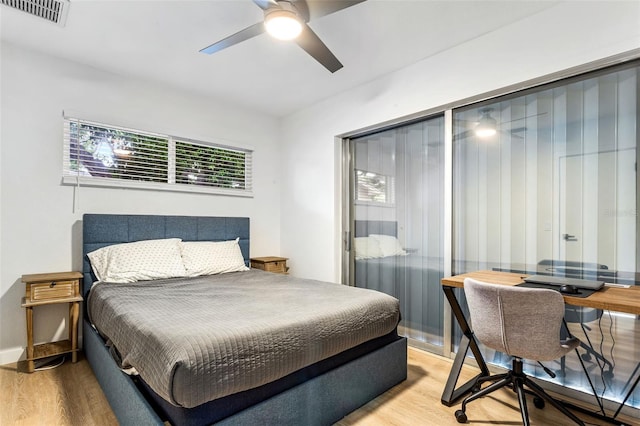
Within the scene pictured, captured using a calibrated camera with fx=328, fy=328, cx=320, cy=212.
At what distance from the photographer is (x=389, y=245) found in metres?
3.32

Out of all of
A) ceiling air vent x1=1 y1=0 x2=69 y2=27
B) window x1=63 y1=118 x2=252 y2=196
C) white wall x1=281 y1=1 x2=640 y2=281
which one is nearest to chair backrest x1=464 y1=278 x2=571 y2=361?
white wall x1=281 y1=1 x2=640 y2=281

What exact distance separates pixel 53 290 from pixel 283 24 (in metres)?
2.61

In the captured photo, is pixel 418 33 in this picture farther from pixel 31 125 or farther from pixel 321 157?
pixel 31 125

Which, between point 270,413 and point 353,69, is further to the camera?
point 353,69

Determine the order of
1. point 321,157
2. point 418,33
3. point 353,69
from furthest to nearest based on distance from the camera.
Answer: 1. point 321,157
2. point 353,69
3. point 418,33

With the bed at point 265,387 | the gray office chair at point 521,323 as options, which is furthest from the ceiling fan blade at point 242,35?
the gray office chair at point 521,323

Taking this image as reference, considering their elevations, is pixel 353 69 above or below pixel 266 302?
above

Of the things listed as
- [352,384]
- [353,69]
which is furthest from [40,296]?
[353,69]

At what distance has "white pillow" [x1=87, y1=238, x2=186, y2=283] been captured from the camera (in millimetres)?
2738

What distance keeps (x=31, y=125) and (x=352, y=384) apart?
327 centimetres

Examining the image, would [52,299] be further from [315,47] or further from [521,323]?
[521,323]

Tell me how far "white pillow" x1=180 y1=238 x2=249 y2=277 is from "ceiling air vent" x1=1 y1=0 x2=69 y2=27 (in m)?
2.00

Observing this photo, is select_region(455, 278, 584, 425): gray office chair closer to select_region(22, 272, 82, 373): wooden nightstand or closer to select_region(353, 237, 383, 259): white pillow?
select_region(353, 237, 383, 259): white pillow

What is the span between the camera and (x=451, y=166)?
9.16 ft
